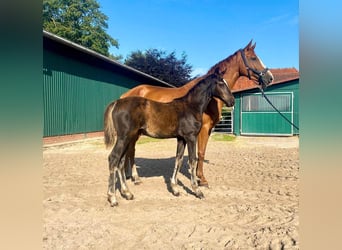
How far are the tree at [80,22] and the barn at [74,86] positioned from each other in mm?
13486

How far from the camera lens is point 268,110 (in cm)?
1445

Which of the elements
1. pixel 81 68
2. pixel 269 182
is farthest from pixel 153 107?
pixel 81 68

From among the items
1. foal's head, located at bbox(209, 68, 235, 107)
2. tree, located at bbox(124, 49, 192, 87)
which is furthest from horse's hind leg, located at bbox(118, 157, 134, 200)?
tree, located at bbox(124, 49, 192, 87)

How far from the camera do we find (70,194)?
13.1 feet

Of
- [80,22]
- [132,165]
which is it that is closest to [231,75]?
[132,165]

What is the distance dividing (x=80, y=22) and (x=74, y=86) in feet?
61.0

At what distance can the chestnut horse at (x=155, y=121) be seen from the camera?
3.48 metres

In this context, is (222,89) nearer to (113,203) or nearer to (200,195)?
(200,195)

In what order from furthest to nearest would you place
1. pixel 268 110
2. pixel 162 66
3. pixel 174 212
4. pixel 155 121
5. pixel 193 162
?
pixel 162 66 < pixel 268 110 < pixel 193 162 < pixel 155 121 < pixel 174 212

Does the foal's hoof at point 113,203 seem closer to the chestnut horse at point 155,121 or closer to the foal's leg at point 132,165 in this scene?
the chestnut horse at point 155,121

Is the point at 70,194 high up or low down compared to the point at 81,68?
down
